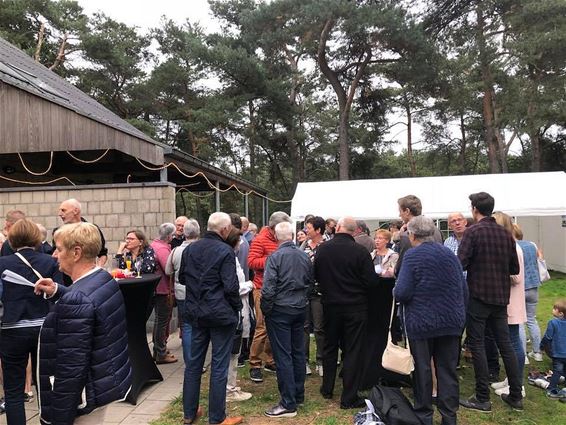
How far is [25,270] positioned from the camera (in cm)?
305

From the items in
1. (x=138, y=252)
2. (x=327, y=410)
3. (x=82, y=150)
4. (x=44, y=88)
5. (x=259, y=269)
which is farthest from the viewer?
(x=44, y=88)

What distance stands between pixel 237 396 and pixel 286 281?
1.24 meters

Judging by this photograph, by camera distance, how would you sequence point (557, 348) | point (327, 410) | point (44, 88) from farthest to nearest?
point (44, 88), point (557, 348), point (327, 410)

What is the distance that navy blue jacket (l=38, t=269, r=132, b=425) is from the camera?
195cm

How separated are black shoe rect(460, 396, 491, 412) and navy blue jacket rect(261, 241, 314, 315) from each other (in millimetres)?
1633

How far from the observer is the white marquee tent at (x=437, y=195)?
36.2 ft

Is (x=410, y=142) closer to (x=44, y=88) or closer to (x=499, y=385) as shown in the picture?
(x=44, y=88)

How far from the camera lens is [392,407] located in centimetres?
349

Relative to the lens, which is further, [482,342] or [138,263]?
[138,263]

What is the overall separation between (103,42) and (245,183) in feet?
48.0

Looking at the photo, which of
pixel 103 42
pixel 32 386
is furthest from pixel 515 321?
pixel 103 42

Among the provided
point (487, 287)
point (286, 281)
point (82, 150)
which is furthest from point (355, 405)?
point (82, 150)

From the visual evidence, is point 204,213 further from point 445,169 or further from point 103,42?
point 445,169

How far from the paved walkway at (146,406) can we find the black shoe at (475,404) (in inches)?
101
